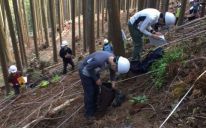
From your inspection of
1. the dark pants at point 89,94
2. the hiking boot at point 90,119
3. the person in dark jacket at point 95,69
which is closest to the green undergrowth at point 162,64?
the person in dark jacket at point 95,69

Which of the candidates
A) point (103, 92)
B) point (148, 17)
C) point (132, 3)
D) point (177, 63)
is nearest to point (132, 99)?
point (103, 92)

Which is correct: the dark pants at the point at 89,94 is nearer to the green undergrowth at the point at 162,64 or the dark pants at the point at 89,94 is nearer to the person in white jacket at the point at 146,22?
the green undergrowth at the point at 162,64

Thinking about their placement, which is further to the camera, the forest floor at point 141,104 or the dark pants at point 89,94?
the dark pants at point 89,94

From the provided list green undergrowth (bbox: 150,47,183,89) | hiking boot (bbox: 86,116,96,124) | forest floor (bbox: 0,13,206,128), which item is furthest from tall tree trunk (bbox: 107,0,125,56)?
hiking boot (bbox: 86,116,96,124)

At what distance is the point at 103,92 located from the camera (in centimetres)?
738

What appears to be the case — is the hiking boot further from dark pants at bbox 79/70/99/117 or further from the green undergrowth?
the green undergrowth

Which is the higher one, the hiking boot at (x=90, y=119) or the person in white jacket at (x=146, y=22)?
the person in white jacket at (x=146, y=22)

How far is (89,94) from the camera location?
7.36 m

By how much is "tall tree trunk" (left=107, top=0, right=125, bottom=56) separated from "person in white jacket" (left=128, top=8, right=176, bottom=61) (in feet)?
3.03

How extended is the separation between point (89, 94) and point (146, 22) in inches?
83.8

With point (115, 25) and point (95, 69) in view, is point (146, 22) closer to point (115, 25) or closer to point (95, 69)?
point (115, 25)

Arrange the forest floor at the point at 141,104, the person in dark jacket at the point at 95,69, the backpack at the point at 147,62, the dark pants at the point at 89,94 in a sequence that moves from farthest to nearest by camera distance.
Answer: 1. the backpack at the point at 147,62
2. the dark pants at the point at 89,94
3. the person in dark jacket at the point at 95,69
4. the forest floor at the point at 141,104

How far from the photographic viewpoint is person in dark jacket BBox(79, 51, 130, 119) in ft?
22.5

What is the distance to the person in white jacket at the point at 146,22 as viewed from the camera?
8031mm
